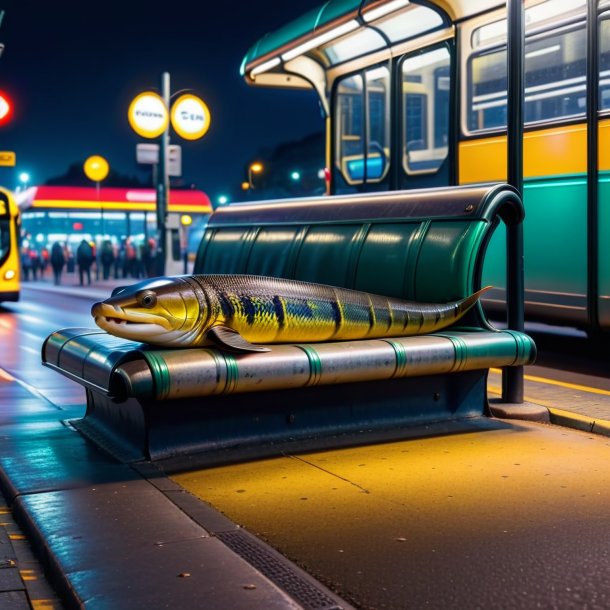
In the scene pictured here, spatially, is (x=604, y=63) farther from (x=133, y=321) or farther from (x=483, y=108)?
(x=133, y=321)

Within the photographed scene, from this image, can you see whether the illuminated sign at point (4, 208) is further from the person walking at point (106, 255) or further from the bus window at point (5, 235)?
the person walking at point (106, 255)

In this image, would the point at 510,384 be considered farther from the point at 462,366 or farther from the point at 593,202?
the point at 593,202

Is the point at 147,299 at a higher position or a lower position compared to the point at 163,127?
lower

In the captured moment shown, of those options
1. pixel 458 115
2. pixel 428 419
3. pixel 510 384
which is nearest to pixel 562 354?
pixel 458 115

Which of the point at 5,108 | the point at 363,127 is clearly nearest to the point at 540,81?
the point at 363,127

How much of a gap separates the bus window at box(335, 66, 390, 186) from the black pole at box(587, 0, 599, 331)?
137 inches

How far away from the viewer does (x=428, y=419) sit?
6.44 m

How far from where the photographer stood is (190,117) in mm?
23094

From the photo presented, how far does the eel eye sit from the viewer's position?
531 centimetres

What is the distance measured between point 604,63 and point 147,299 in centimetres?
597

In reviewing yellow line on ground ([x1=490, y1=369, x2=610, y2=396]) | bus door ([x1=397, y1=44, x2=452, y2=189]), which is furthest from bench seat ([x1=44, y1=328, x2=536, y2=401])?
bus door ([x1=397, y1=44, x2=452, y2=189])

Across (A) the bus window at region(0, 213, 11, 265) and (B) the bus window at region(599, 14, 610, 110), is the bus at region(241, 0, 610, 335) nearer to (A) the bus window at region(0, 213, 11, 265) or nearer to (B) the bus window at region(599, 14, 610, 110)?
(B) the bus window at region(599, 14, 610, 110)

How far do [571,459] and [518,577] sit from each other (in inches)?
81.3

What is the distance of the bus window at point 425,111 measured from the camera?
11.8 m
